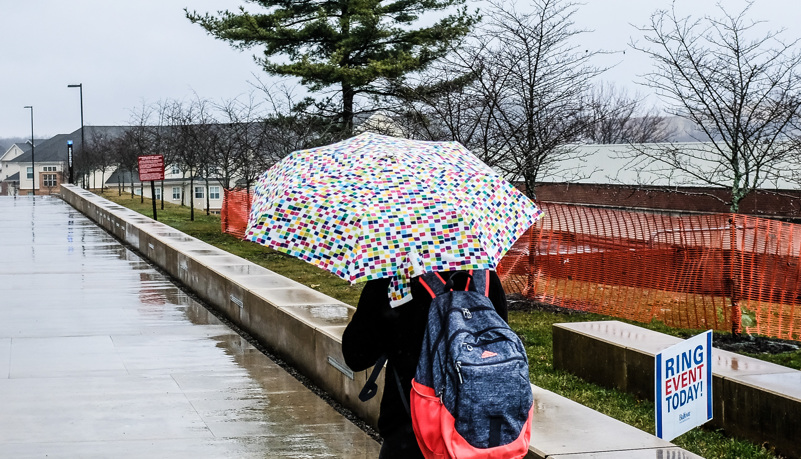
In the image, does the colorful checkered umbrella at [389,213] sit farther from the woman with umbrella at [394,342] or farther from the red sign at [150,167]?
the red sign at [150,167]

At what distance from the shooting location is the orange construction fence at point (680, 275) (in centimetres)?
964

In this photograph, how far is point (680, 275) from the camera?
35.6 feet

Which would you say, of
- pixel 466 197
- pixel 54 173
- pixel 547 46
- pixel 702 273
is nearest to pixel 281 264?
pixel 547 46

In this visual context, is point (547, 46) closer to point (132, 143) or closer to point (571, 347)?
point (571, 347)

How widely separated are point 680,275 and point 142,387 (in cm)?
628

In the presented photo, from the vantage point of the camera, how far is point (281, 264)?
57.8ft

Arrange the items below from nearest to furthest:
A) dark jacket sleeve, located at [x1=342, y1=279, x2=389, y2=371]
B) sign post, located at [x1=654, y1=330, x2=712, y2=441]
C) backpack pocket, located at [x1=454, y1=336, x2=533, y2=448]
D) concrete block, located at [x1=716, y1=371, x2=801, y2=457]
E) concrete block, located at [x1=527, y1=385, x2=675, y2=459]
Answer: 1. backpack pocket, located at [x1=454, y1=336, x2=533, y2=448]
2. dark jacket sleeve, located at [x1=342, y1=279, x2=389, y2=371]
3. concrete block, located at [x1=527, y1=385, x2=675, y2=459]
4. sign post, located at [x1=654, y1=330, x2=712, y2=441]
5. concrete block, located at [x1=716, y1=371, x2=801, y2=457]

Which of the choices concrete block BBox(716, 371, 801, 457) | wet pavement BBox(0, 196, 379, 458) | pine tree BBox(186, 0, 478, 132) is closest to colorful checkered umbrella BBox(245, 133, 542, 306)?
wet pavement BBox(0, 196, 379, 458)

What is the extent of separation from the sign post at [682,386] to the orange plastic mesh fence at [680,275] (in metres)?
4.60

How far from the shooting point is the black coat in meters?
3.24

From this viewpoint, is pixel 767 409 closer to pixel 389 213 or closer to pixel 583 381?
pixel 583 381

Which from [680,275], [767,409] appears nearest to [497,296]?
[767,409]

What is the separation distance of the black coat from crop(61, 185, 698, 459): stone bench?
1343 mm

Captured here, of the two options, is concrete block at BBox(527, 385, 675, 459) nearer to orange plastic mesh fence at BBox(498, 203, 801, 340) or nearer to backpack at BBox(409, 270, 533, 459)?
backpack at BBox(409, 270, 533, 459)
